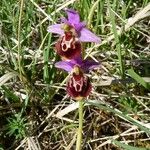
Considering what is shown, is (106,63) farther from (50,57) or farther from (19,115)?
(19,115)

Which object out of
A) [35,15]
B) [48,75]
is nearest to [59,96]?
[48,75]

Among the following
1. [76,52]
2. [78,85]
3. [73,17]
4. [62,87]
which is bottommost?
[62,87]

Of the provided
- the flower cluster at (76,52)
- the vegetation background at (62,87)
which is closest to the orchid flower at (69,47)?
the flower cluster at (76,52)

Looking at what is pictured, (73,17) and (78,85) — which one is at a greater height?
(73,17)

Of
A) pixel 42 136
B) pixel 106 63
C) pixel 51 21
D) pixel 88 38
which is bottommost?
pixel 42 136

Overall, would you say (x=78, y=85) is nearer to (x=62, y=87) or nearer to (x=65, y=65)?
(x=65, y=65)

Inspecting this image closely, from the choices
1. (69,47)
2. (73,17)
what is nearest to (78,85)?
(69,47)

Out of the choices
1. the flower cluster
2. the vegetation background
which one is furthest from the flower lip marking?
the vegetation background
